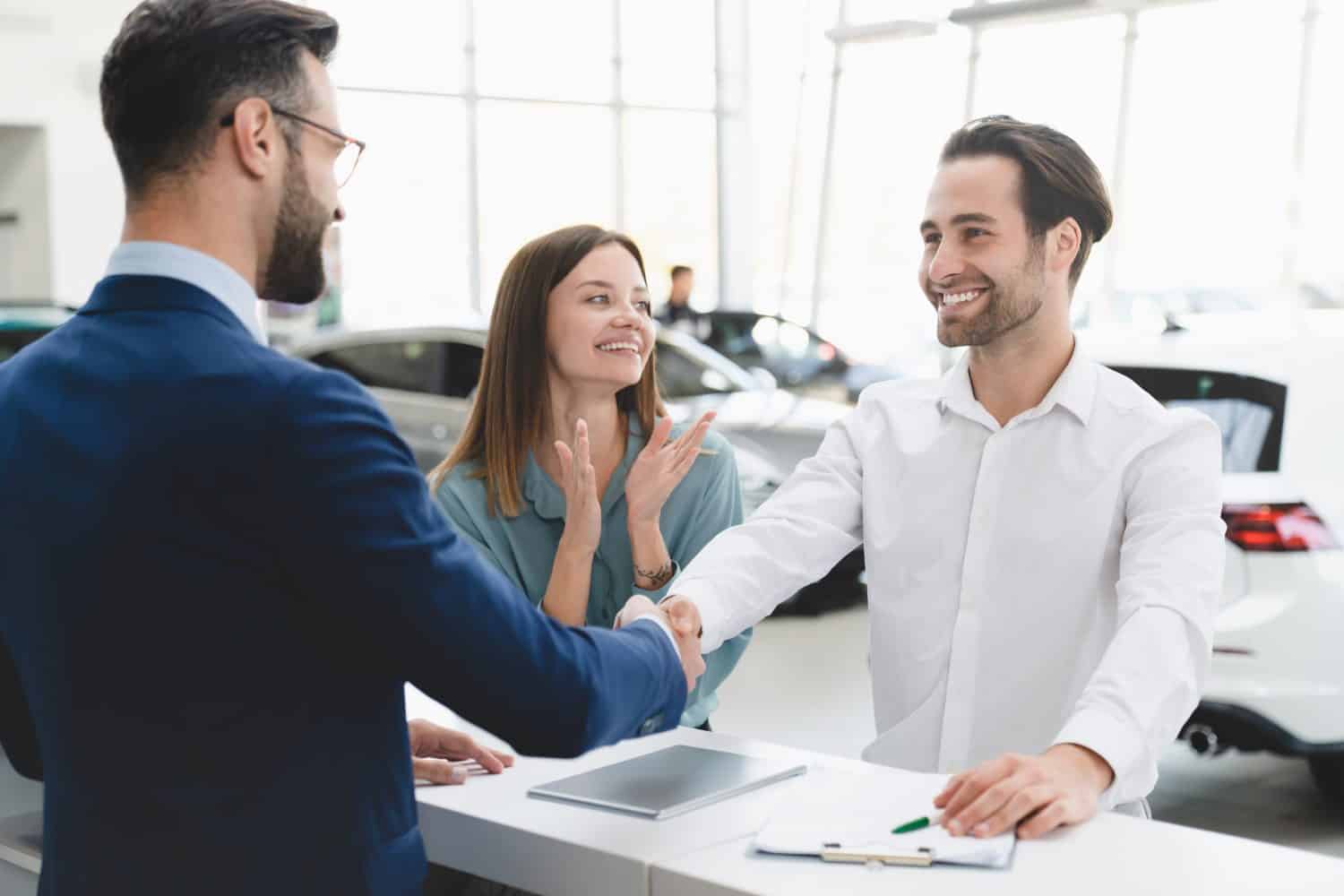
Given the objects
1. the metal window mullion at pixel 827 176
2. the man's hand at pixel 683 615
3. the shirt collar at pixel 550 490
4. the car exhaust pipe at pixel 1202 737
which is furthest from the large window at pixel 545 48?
the man's hand at pixel 683 615

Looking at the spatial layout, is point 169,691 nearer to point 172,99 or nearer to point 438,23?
point 172,99

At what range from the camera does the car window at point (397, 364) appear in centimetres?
791

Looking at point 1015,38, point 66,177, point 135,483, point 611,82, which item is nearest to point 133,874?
point 135,483

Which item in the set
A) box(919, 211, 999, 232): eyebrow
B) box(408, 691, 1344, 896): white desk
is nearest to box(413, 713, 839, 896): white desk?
box(408, 691, 1344, 896): white desk

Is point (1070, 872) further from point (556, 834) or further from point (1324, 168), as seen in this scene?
point (1324, 168)

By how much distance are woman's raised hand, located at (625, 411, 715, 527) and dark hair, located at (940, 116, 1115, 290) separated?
70 centimetres

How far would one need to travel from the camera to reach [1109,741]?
1852mm

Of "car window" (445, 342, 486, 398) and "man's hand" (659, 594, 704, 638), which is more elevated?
"man's hand" (659, 594, 704, 638)

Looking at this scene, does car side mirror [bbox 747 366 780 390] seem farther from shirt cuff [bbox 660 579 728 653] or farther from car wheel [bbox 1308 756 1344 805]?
shirt cuff [bbox 660 579 728 653]

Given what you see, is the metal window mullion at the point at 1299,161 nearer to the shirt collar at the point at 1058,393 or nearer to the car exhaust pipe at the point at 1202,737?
the car exhaust pipe at the point at 1202,737

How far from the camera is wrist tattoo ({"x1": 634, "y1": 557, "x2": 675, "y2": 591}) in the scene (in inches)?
108

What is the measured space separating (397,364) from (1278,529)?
5.15m

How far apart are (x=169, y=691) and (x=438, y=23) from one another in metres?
12.8

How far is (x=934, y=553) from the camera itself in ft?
7.80
